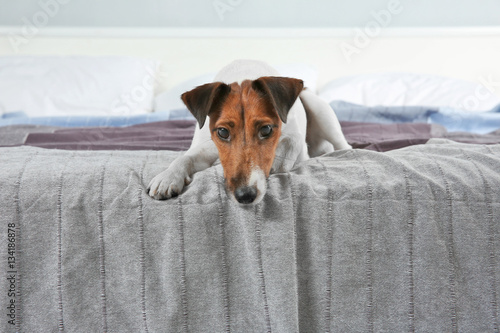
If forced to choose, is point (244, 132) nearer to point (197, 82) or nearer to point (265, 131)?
point (265, 131)

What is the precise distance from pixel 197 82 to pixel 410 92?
5.21ft

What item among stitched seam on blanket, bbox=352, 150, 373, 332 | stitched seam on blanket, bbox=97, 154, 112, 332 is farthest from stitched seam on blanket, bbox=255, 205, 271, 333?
stitched seam on blanket, bbox=97, 154, 112, 332

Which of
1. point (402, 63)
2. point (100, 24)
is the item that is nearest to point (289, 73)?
point (402, 63)

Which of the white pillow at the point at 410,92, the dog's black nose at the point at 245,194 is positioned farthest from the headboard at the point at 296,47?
the dog's black nose at the point at 245,194

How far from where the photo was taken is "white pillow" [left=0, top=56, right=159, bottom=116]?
10.1ft

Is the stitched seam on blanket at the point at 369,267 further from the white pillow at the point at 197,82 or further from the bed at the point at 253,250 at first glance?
the white pillow at the point at 197,82

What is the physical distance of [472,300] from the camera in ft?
3.07

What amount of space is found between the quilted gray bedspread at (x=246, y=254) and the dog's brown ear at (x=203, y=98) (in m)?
0.19

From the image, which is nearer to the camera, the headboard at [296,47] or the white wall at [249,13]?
the white wall at [249,13]

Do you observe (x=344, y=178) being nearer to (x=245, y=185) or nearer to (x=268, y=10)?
(x=245, y=185)

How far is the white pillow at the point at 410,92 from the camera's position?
2924 mm

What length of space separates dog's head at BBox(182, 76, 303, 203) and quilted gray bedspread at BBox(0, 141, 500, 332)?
63 mm

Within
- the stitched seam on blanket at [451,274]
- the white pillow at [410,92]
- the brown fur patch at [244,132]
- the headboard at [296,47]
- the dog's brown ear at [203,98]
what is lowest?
the stitched seam on blanket at [451,274]

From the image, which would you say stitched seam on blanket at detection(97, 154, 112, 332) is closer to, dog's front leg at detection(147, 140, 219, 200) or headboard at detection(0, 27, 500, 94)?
dog's front leg at detection(147, 140, 219, 200)
